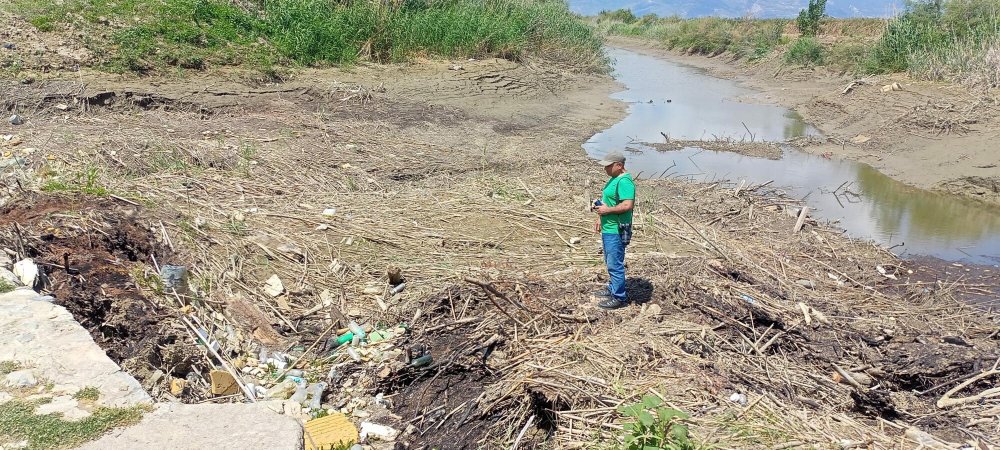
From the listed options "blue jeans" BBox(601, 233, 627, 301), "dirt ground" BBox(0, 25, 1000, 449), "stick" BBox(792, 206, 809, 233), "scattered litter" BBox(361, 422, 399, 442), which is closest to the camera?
"scattered litter" BBox(361, 422, 399, 442)

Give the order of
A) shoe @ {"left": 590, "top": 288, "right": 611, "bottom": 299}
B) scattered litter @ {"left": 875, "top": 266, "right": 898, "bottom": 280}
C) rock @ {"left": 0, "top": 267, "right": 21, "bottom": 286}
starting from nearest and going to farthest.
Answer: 1. rock @ {"left": 0, "top": 267, "right": 21, "bottom": 286}
2. shoe @ {"left": 590, "top": 288, "right": 611, "bottom": 299}
3. scattered litter @ {"left": 875, "top": 266, "right": 898, "bottom": 280}

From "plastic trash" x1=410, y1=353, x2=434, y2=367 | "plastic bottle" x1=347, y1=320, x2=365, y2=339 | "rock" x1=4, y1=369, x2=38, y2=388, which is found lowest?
"plastic bottle" x1=347, y1=320, x2=365, y2=339

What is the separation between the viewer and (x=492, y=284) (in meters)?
5.23

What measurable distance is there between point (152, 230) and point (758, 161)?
10.1m

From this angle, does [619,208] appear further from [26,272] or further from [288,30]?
[288,30]

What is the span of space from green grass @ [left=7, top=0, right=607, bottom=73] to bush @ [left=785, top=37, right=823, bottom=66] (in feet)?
31.2

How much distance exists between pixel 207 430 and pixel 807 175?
1079cm

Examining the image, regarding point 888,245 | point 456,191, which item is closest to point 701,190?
point 888,245

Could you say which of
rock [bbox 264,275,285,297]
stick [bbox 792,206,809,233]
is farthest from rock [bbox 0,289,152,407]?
stick [bbox 792,206,809,233]

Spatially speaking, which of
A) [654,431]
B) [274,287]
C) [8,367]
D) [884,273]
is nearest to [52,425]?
[8,367]

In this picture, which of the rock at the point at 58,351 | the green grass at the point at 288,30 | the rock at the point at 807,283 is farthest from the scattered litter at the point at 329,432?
the green grass at the point at 288,30

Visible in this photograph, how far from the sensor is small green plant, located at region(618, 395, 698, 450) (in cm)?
313

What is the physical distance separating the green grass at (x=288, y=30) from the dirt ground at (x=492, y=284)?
253cm

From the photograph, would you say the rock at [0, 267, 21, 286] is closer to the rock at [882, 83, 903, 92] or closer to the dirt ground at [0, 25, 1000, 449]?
the dirt ground at [0, 25, 1000, 449]
